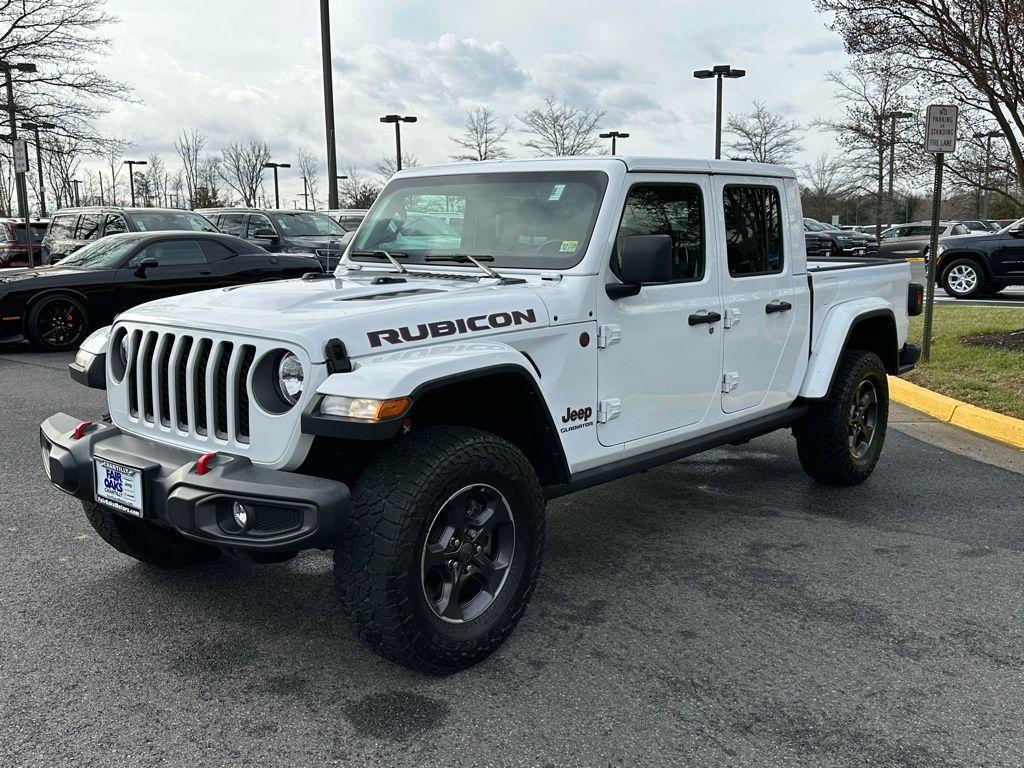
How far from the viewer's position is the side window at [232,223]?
1828 centimetres

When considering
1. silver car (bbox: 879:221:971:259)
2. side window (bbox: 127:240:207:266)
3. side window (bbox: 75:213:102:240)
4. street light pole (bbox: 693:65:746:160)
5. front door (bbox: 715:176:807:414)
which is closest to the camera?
front door (bbox: 715:176:807:414)

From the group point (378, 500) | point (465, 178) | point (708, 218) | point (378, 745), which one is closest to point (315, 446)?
point (378, 500)

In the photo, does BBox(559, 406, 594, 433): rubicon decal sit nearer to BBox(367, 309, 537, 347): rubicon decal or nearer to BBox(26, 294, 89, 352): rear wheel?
BBox(367, 309, 537, 347): rubicon decal

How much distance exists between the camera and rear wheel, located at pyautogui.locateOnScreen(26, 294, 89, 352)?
11.0 metres

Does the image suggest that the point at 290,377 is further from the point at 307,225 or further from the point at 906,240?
the point at 906,240

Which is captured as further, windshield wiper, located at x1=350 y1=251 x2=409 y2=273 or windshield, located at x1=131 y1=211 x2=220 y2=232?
windshield, located at x1=131 y1=211 x2=220 y2=232

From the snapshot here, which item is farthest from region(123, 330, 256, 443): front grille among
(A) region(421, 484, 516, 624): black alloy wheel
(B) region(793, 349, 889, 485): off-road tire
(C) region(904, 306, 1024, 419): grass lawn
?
(C) region(904, 306, 1024, 419): grass lawn

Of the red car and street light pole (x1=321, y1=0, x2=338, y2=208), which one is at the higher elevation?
street light pole (x1=321, y1=0, x2=338, y2=208)

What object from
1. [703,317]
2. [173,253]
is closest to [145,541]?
[703,317]

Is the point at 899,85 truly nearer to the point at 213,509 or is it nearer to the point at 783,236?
the point at 783,236

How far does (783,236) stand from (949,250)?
13.9 m

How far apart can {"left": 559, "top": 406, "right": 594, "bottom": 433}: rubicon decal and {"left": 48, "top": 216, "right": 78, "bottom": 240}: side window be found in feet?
46.4

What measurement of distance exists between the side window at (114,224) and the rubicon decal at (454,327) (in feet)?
42.7

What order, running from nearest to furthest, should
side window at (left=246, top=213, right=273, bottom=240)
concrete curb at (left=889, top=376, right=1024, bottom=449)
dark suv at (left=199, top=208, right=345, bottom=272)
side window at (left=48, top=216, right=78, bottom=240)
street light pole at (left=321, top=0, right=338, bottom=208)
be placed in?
1. concrete curb at (left=889, top=376, right=1024, bottom=449)
2. side window at (left=48, top=216, right=78, bottom=240)
3. dark suv at (left=199, top=208, right=345, bottom=272)
4. side window at (left=246, top=213, right=273, bottom=240)
5. street light pole at (left=321, top=0, right=338, bottom=208)
